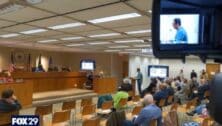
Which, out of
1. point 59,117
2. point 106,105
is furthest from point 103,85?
point 59,117

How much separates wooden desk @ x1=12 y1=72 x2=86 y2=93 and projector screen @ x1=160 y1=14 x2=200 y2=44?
10.9 m

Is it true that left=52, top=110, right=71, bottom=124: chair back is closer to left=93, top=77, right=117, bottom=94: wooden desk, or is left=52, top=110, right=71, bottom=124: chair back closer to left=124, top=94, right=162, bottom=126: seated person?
left=124, top=94, right=162, bottom=126: seated person

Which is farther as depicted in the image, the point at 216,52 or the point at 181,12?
the point at 181,12

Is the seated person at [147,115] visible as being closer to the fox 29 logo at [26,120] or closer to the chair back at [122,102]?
the chair back at [122,102]

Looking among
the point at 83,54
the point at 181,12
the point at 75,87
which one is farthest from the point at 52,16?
the point at 83,54

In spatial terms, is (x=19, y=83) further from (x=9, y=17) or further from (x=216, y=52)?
(x=216, y=52)

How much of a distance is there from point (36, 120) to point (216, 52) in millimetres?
1608

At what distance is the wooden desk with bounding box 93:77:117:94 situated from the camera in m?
15.8

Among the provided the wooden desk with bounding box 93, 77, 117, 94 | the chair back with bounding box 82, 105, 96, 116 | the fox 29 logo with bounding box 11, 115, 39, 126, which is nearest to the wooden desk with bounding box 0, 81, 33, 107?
the chair back with bounding box 82, 105, 96, 116

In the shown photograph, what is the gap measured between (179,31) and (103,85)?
14.0 m

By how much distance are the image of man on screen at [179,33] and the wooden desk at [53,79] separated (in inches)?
427

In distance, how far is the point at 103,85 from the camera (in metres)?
16.1

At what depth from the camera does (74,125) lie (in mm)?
6992

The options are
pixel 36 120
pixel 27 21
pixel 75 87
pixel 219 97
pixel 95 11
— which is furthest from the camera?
pixel 75 87
